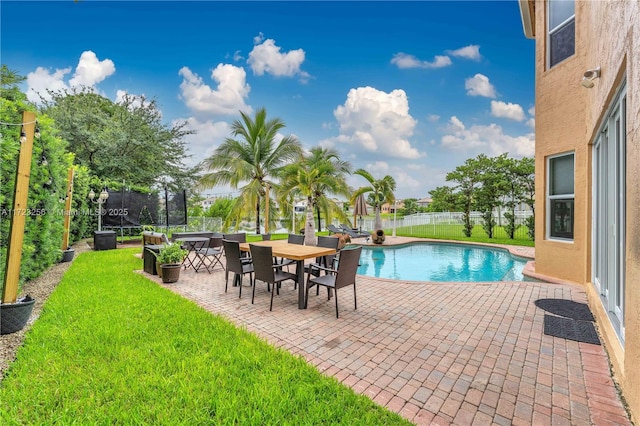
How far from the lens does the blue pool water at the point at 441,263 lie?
830cm

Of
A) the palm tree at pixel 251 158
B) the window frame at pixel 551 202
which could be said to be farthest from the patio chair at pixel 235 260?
the palm tree at pixel 251 158

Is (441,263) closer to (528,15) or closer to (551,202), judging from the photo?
(551,202)

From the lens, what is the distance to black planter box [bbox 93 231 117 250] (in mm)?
10694

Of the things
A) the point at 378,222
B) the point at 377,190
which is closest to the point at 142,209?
the point at 378,222

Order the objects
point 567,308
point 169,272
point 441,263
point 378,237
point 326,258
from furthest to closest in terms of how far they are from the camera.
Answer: point 378,237 → point 441,263 → point 169,272 → point 326,258 → point 567,308

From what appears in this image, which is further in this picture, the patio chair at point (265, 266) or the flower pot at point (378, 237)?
the flower pot at point (378, 237)

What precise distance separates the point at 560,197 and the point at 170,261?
8.50 metres

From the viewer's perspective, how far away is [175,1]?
8672 mm

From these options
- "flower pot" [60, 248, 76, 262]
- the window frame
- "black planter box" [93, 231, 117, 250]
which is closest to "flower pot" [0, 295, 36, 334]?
"flower pot" [60, 248, 76, 262]

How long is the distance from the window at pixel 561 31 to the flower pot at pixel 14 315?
10.0 meters

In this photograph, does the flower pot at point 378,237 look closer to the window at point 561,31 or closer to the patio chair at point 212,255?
the patio chair at point 212,255

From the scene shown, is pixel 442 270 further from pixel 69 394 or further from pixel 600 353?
pixel 69 394

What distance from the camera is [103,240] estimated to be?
10789 mm

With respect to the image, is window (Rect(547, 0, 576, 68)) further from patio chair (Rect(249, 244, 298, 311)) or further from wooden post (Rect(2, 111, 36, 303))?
wooden post (Rect(2, 111, 36, 303))
